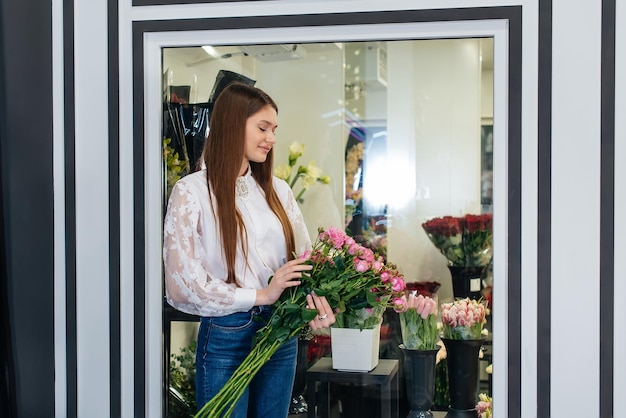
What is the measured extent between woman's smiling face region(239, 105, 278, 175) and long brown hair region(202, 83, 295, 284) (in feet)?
0.04

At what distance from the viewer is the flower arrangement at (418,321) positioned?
2168mm

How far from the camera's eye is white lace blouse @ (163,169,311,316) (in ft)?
7.02

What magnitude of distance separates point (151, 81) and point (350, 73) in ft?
1.97

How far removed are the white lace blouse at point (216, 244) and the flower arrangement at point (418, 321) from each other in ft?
1.12

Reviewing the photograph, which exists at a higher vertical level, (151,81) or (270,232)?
(151,81)

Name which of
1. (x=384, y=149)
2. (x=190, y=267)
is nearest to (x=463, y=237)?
(x=384, y=149)

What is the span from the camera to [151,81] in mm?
2271
